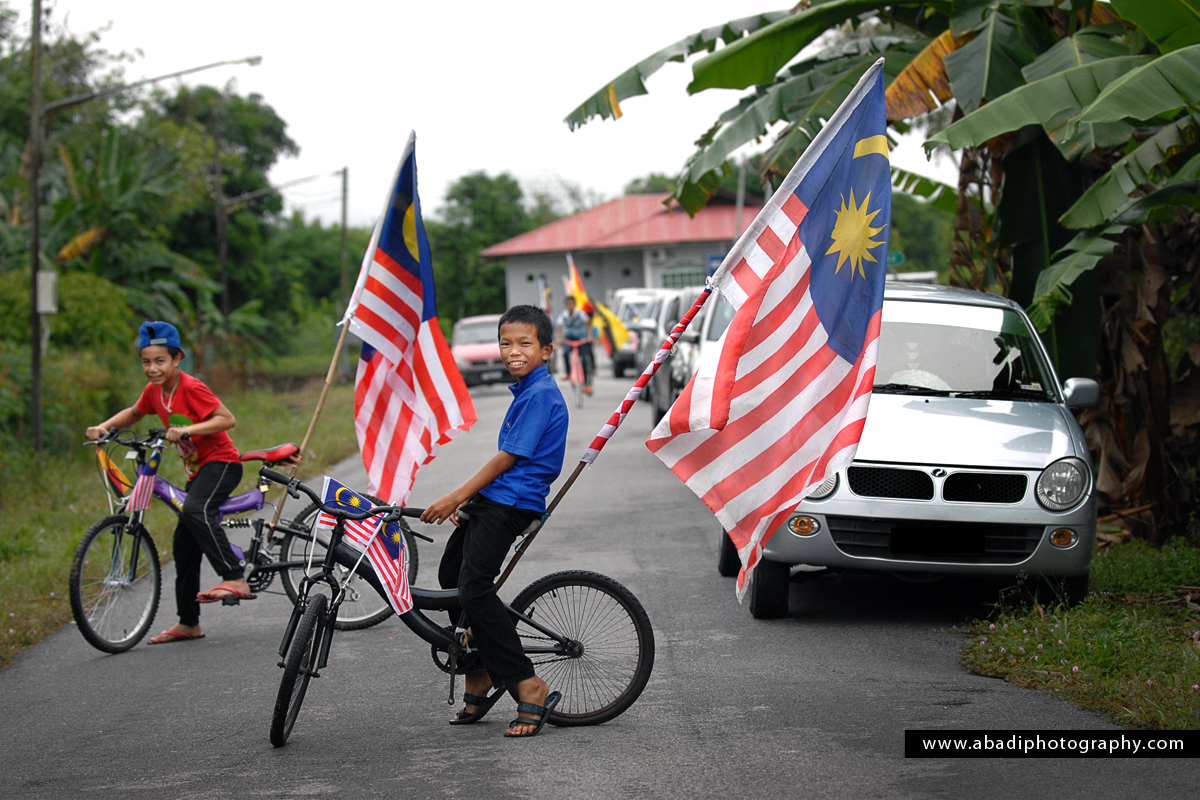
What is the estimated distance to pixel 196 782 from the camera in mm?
4406

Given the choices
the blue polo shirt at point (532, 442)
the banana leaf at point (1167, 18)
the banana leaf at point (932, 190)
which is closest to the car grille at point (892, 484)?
the blue polo shirt at point (532, 442)

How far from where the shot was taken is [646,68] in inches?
414

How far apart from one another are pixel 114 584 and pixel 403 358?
2075 millimetres

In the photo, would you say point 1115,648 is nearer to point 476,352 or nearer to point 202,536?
point 202,536

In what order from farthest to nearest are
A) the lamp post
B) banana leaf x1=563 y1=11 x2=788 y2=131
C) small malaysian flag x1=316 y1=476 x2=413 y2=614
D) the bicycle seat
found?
the lamp post, banana leaf x1=563 y1=11 x2=788 y2=131, the bicycle seat, small malaysian flag x1=316 y1=476 x2=413 y2=614

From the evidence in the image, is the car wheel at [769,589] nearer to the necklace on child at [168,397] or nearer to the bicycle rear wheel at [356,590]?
the bicycle rear wheel at [356,590]

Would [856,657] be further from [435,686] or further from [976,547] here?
[435,686]

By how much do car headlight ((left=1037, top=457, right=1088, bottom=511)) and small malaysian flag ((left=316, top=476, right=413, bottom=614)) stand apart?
3.44 meters

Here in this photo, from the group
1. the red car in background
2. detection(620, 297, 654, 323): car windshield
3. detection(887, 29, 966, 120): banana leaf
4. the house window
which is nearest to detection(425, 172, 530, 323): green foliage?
the house window

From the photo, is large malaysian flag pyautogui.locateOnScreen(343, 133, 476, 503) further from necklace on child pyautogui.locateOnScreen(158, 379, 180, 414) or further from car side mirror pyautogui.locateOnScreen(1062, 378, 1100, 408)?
car side mirror pyautogui.locateOnScreen(1062, 378, 1100, 408)

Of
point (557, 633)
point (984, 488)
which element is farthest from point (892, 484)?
point (557, 633)

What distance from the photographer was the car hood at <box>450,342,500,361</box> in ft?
93.5

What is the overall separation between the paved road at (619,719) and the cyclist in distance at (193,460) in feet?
1.16

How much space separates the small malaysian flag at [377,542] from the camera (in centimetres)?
492
